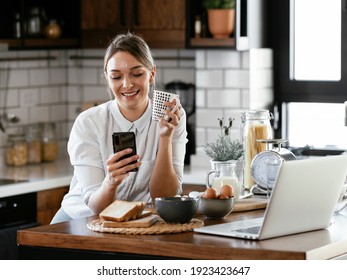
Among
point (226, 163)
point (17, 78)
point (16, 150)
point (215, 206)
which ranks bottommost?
point (16, 150)

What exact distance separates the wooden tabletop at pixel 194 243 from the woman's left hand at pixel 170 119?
2.09ft

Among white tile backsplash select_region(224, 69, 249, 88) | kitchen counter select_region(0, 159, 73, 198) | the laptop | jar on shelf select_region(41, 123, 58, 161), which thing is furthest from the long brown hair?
jar on shelf select_region(41, 123, 58, 161)

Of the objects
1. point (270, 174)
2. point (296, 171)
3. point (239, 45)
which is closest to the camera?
point (296, 171)

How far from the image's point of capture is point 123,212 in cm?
316

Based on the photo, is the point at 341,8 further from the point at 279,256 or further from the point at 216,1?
the point at 279,256

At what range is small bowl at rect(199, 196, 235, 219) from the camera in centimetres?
328

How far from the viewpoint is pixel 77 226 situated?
10.5 feet

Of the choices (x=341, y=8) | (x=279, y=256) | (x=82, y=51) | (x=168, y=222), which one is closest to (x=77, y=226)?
(x=168, y=222)

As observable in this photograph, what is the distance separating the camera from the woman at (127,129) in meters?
3.72

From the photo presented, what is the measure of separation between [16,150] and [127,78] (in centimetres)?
224

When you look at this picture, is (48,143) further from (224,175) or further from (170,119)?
(224,175)

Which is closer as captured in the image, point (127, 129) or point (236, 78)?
point (127, 129)

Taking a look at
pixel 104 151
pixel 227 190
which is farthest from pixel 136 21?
pixel 227 190

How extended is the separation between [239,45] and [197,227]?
8.05ft
